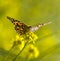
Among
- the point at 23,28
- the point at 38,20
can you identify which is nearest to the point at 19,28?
the point at 23,28

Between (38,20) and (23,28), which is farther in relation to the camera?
(38,20)

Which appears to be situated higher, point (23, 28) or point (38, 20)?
point (38, 20)

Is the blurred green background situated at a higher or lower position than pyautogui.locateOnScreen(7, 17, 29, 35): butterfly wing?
higher

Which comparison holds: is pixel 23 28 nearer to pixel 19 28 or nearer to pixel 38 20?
pixel 19 28

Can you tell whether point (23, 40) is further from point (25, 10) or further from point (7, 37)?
point (25, 10)

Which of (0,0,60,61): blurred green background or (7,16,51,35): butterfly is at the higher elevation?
(0,0,60,61): blurred green background

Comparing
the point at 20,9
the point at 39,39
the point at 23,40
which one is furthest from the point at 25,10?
the point at 23,40

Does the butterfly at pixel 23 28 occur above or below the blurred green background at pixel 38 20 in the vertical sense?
below

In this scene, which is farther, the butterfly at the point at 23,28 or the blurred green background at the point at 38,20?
the blurred green background at the point at 38,20

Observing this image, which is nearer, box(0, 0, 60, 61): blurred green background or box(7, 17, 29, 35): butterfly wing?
box(7, 17, 29, 35): butterfly wing
